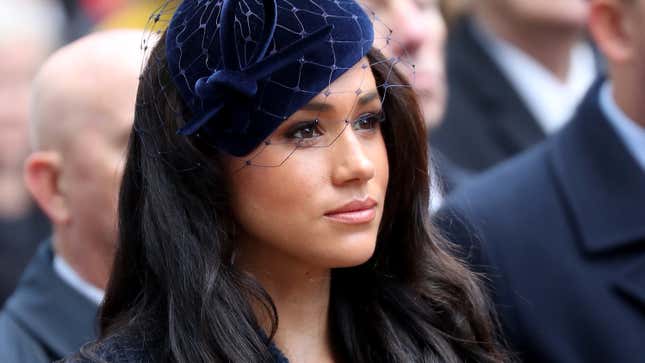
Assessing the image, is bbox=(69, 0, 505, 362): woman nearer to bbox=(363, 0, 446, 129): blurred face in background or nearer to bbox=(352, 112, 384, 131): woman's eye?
bbox=(352, 112, 384, 131): woman's eye

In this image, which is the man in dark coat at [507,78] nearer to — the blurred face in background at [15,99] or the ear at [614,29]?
the ear at [614,29]

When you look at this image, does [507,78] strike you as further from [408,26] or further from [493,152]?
[408,26]

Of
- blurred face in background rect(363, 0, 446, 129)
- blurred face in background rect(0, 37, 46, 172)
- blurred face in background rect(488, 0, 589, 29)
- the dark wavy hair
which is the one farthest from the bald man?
blurred face in background rect(488, 0, 589, 29)

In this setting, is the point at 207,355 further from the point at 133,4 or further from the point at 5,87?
the point at 133,4

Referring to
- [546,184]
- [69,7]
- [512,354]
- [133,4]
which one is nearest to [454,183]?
[546,184]

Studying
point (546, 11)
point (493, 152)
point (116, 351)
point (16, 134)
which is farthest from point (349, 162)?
point (16, 134)

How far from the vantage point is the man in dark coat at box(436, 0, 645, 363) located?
11.9 ft

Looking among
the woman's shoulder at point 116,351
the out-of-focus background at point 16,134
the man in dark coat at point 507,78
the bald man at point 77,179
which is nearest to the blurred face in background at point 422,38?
the man in dark coat at point 507,78

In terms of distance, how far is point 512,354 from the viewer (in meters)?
3.17

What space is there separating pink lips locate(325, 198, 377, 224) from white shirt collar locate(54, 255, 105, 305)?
4.14ft

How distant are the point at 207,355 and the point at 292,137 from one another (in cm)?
48

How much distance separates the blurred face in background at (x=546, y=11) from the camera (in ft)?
18.1

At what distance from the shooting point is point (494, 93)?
5309 mm

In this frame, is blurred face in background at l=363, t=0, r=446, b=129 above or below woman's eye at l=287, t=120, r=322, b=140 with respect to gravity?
below
